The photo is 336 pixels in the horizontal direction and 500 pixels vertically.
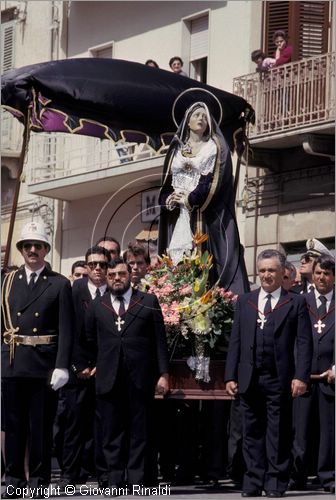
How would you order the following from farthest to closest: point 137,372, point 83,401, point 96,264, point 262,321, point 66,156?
1. point 66,156
2. point 96,264
3. point 83,401
4. point 137,372
5. point 262,321

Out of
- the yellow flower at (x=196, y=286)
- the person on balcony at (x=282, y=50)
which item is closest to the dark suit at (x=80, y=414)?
the yellow flower at (x=196, y=286)

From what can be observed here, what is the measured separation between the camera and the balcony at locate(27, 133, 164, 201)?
25.7 m

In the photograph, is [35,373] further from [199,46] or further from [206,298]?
[199,46]

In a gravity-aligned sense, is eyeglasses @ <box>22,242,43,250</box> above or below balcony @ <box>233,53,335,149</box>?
below

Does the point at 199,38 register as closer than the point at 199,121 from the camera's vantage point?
No

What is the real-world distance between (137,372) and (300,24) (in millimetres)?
12690

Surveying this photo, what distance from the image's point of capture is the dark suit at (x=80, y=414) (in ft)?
41.9

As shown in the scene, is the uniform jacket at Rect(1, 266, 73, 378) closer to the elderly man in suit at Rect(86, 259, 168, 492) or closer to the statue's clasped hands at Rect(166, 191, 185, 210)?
the elderly man in suit at Rect(86, 259, 168, 492)

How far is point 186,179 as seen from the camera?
14094 mm

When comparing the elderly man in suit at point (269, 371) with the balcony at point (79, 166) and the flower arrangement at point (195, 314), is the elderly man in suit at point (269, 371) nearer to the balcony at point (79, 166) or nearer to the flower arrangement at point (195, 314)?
the flower arrangement at point (195, 314)

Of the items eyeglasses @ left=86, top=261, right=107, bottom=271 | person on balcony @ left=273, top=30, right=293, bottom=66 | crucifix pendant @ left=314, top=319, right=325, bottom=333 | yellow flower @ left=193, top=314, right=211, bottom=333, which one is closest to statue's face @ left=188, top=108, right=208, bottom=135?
eyeglasses @ left=86, top=261, right=107, bottom=271

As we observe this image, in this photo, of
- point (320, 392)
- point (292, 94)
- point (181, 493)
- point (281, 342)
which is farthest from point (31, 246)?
point (292, 94)

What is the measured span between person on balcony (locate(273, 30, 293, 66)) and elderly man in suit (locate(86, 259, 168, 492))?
36.5 ft

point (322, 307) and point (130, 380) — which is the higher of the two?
point (322, 307)
